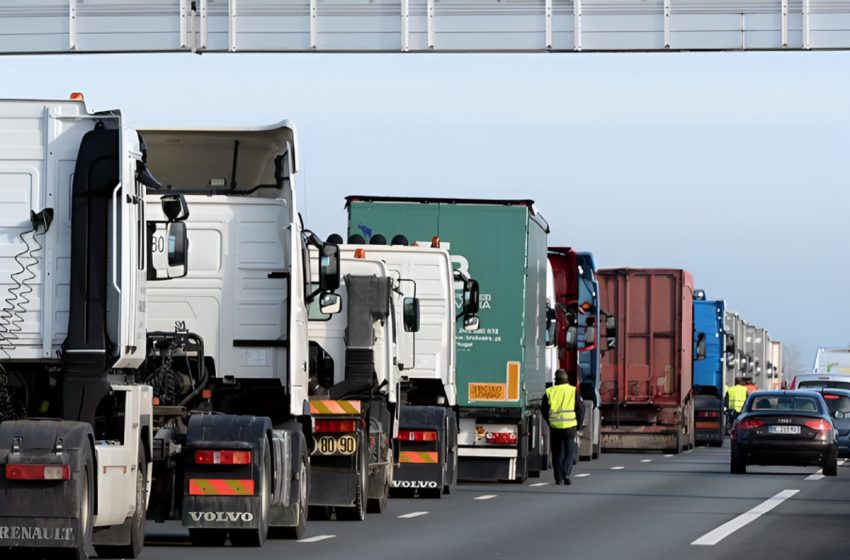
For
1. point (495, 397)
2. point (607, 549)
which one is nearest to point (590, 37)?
point (495, 397)

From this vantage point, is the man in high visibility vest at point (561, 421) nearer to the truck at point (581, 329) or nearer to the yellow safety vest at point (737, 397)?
the truck at point (581, 329)

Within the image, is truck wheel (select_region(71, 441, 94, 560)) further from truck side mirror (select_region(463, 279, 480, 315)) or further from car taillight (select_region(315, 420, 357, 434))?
truck side mirror (select_region(463, 279, 480, 315))

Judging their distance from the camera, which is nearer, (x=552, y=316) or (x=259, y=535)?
(x=259, y=535)

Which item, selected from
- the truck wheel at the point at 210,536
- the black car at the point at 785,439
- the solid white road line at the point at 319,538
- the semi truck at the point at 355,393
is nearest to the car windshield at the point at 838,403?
the black car at the point at 785,439

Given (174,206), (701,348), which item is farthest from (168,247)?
(701,348)

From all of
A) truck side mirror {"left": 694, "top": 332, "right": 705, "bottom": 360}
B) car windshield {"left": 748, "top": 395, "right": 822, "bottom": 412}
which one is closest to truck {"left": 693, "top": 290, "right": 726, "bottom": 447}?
truck side mirror {"left": 694, "top": 332, "right": 705, "bottom": 360}

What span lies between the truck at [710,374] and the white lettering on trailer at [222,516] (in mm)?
37043

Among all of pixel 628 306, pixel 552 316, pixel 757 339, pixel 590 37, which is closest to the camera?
pixel 590 37

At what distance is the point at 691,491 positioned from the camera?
2864cm

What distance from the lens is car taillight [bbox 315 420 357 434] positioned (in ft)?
67.8

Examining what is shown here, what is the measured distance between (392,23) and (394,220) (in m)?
3.14

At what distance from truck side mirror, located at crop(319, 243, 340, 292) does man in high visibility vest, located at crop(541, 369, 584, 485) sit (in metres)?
12.0

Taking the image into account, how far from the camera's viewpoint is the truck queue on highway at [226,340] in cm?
1461

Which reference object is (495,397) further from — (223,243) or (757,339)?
(757,339)
